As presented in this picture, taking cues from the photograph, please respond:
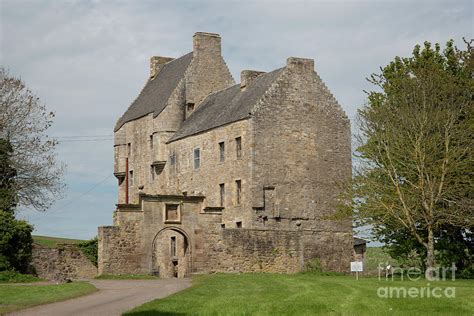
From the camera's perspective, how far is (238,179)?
47.5 metres

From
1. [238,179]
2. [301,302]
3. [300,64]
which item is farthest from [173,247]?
[301,302]

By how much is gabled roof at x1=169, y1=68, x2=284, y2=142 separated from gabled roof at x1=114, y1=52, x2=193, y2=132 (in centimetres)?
254

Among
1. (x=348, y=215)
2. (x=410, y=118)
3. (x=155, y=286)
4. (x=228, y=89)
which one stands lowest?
(x=155, y=286)

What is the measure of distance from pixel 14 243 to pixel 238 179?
44.8ft

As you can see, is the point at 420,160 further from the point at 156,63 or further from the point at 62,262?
the point at 156,63

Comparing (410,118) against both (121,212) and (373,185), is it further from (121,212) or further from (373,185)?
(121,212)

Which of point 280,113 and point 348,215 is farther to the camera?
point 280,113

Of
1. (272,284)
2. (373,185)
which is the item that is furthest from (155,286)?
(373,185)

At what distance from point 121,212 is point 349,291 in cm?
1769

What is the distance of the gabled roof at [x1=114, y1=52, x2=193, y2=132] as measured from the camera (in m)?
57.5

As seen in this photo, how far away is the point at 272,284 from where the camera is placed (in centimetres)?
3062

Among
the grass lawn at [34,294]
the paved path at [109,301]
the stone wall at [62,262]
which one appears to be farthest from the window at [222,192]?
the grass lawn at [34,294]

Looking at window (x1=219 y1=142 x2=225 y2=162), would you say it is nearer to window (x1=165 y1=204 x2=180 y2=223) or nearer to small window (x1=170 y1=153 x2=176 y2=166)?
small window (x1=170 y1=153 x2=176 y2=166)

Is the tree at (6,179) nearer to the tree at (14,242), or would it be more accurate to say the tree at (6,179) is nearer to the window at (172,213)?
the tree at (14,242)
